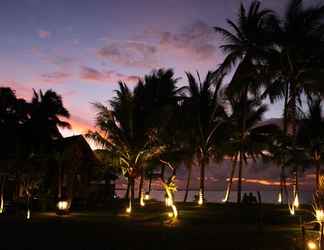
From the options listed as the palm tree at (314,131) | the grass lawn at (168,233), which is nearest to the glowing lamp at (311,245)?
the grass lawn at (168,233)

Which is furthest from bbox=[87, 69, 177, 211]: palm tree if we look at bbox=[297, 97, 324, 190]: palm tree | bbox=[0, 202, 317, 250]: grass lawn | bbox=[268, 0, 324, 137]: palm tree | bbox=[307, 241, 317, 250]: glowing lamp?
bbox=[307, 241, 317, 250]: glowing lamp

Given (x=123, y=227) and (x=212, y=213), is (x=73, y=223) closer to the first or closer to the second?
(x=123, y=227)

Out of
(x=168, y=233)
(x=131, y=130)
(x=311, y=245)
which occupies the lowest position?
(x=168, y=233)

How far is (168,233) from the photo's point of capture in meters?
17.4

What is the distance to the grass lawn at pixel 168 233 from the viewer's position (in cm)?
1416

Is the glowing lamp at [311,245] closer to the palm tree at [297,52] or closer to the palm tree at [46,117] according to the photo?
the palm tree at [297,52]

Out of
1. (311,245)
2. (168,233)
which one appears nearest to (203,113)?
(168,233)

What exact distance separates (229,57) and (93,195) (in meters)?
15.9

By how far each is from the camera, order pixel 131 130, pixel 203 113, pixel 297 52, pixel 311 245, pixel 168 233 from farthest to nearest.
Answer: pixel 203 113 < pixel 131 130 < pixel 297 52 < pixel 168 233 < pixel 311 245

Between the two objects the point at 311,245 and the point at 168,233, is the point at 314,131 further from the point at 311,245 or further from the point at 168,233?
the point at 311,245

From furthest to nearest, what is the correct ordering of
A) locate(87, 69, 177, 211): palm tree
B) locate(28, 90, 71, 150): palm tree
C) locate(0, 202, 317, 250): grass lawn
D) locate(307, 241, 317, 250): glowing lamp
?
1. locate(28, 90, 71, 150): palm tree
2. locate(87, 69, 177, 211): palm tree
3. locate(0, 202, 317, 250): grass lawn
4. locate(307, 241, 317, 250): glowing lamp

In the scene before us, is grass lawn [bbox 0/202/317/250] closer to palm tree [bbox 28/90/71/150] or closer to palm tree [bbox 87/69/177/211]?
palm tree [bbox 87/69/177/211]

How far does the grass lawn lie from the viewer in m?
14.2

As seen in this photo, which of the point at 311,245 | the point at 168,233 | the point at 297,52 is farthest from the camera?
the point at 297,52
